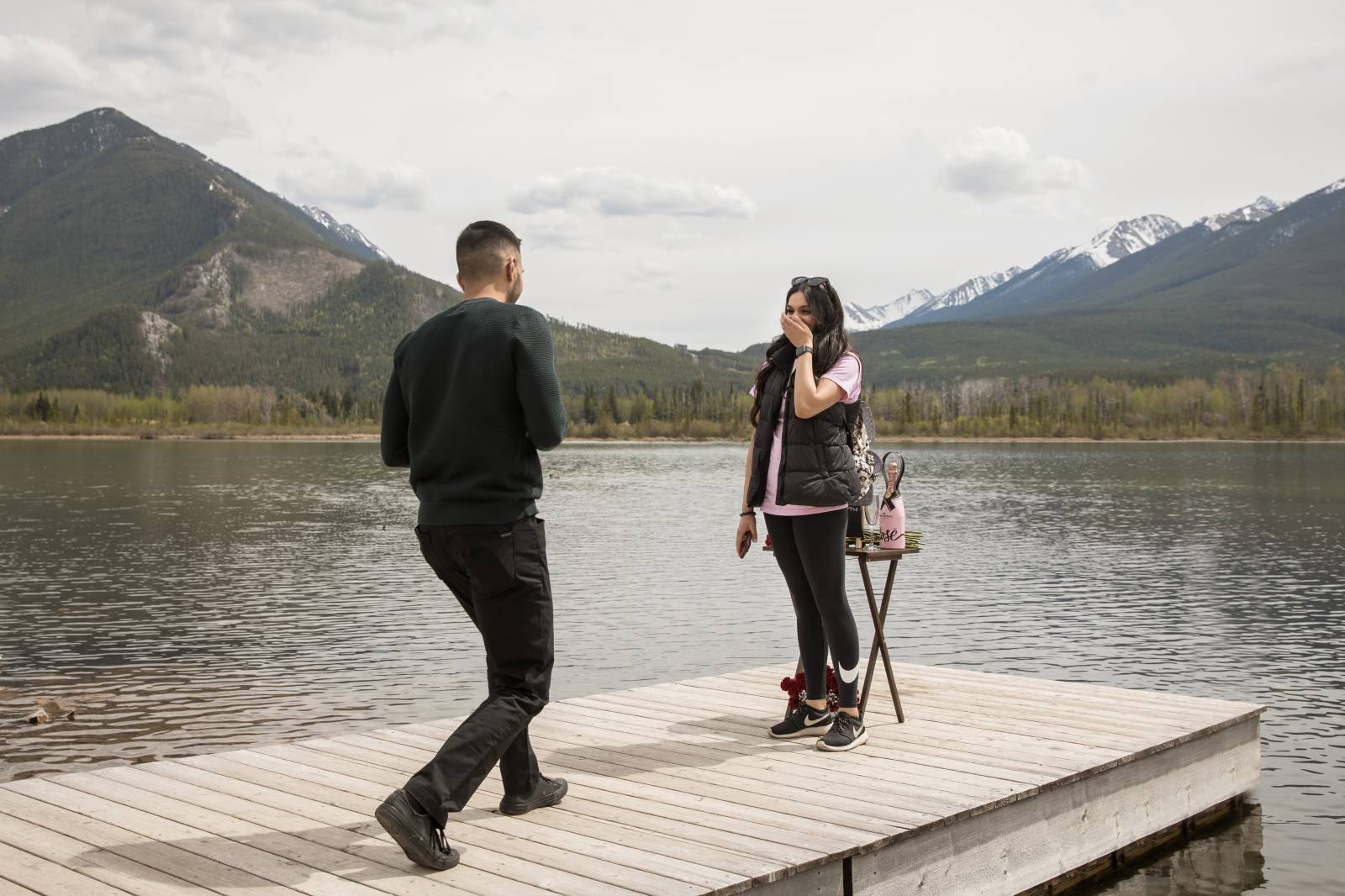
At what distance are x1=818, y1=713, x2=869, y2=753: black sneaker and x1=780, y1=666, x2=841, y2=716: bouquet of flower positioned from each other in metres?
0.23

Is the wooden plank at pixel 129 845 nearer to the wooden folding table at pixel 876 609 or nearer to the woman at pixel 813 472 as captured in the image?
the woman at pixel 813 472

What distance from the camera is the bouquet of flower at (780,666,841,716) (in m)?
7.59

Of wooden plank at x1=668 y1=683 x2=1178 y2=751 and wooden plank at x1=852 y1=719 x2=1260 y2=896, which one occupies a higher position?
wooden plank at x1=668 y1=683 x2=1178 y2=751

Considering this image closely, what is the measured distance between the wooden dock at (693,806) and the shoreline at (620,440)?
14649cm

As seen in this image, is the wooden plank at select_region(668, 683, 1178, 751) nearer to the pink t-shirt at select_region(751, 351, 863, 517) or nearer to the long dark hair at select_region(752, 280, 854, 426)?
the pink t-shirt at select_region(751, 351, 863, 517)

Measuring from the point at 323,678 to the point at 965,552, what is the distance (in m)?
20.5

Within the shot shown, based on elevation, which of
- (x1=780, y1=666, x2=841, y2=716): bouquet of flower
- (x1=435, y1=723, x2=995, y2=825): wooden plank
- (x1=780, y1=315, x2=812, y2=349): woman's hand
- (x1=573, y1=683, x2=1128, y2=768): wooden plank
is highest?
(x1=780, y1=315, x2=812, y2=349): woman's hand

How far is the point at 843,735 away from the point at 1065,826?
127cm

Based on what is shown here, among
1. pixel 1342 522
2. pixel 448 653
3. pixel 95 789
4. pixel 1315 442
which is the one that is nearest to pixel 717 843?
pixel 95 789

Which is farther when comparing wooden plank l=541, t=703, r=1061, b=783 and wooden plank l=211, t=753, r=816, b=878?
wooden plank l=541, t=703, r=1061, b=783

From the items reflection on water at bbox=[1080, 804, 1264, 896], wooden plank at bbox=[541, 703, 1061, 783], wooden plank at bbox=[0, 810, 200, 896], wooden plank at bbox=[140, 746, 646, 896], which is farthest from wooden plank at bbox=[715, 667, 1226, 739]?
wooden plank at bbox=[0, 810, 200, 896]

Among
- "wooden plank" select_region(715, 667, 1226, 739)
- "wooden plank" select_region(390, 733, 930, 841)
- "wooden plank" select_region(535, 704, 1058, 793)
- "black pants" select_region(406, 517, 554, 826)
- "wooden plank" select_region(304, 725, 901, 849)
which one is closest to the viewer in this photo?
"black pants" select_region(406, 517, 554, 826)

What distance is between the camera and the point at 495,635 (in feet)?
17.3

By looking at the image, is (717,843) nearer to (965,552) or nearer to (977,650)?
(977,650)
